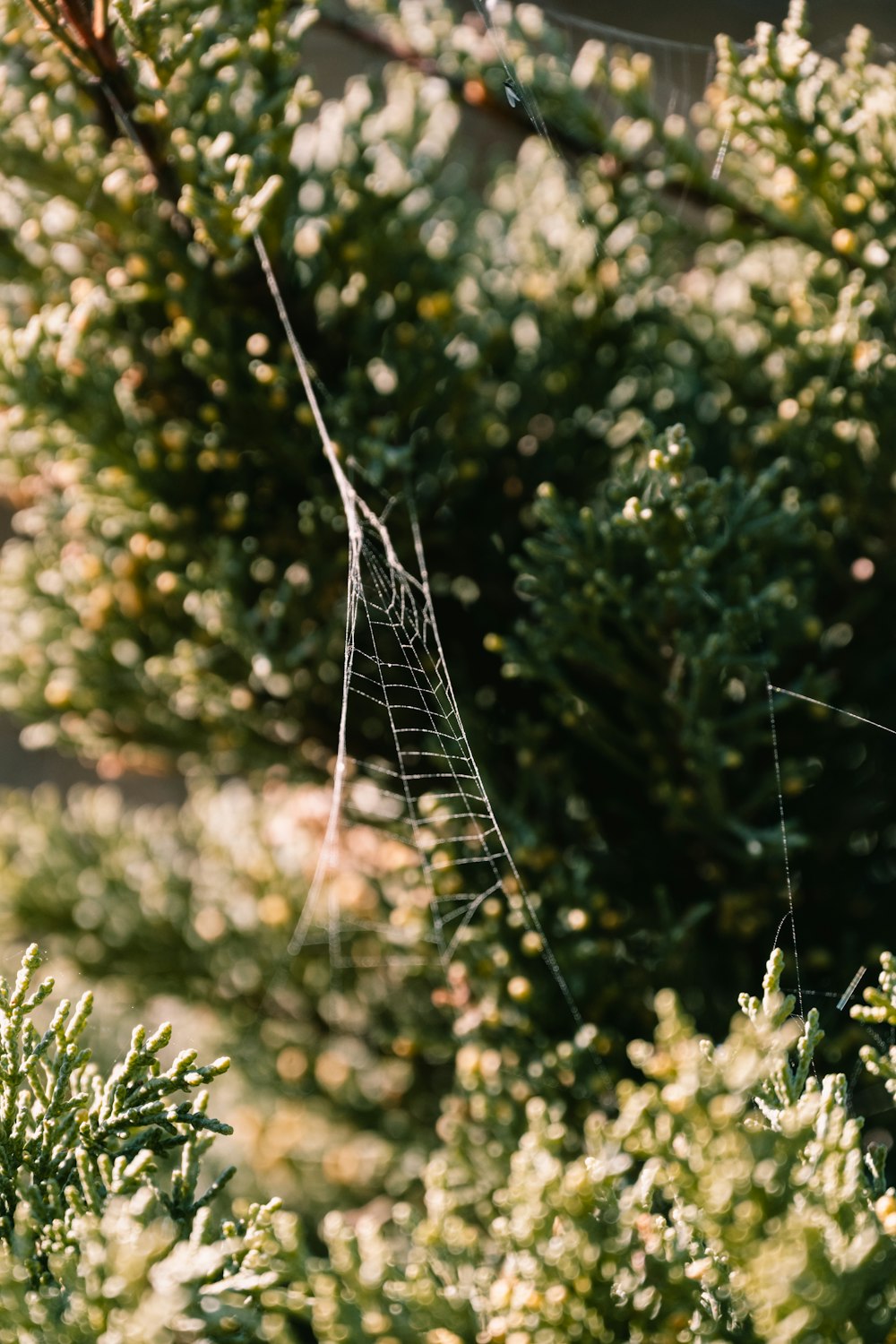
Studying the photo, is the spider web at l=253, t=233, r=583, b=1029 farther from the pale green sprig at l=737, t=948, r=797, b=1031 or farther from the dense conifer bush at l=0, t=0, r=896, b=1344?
the pale green sprig at l=737, t=948, r=797, b=1031

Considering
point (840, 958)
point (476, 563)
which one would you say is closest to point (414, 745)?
point (476, 563)

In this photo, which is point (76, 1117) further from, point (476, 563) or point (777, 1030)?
point (476, 563)

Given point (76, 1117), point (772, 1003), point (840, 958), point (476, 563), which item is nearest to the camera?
point (772, 1003)

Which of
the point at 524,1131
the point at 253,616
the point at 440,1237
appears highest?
the point at 253,616

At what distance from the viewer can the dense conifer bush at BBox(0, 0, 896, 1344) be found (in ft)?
2.08

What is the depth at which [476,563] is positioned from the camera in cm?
100

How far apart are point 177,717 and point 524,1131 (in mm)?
529

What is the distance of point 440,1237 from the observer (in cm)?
66

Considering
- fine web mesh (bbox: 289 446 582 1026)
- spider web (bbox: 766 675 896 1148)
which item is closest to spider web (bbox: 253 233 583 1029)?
fine web mesh (bbox: 289 446 582 1026)

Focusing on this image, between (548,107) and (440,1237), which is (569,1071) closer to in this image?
(440,1237)

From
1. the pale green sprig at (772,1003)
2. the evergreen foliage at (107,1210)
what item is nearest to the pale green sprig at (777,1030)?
the pale green sprig at (772,1003)

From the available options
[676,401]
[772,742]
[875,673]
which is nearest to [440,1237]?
[772,742]

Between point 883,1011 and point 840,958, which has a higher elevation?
point 883,1011

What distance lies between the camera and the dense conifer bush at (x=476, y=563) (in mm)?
633
